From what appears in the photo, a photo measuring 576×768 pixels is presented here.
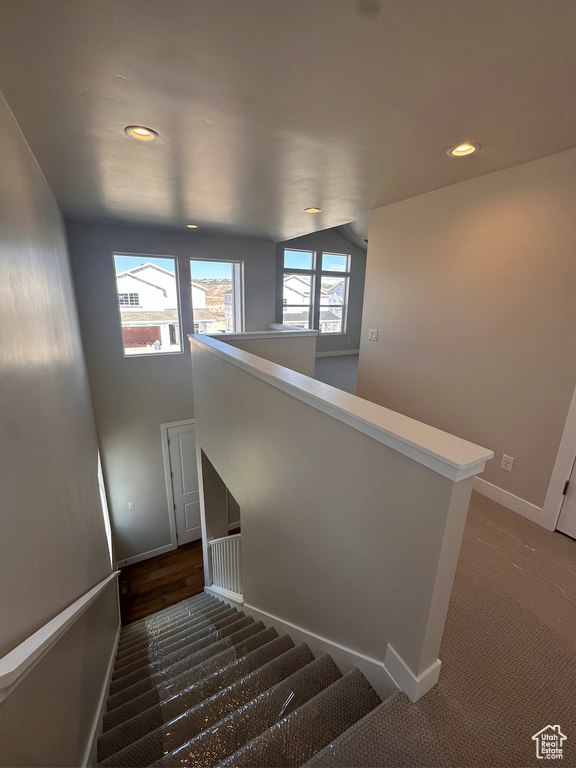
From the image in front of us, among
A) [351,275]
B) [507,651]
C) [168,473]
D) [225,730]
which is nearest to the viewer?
[225,730]

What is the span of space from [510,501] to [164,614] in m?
3.94

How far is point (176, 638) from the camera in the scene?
283cm

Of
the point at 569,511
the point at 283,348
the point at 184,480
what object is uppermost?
the point at 283,348

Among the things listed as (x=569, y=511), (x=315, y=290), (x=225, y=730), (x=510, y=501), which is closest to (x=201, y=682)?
(x=225, y=730)

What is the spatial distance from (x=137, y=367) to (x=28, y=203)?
3053mm

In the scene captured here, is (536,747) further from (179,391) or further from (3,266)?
(179,391)

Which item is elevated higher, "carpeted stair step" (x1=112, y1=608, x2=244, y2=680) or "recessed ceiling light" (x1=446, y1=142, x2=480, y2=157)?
"recessed ceiling light" (x1=446, y1=142, x2=480, y2=157)

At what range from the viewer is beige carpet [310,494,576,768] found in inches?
40.1

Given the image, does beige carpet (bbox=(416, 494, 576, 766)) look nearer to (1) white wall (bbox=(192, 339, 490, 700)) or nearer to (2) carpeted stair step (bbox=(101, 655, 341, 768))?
(1) white wall (bbox=(192, 339, 490, 700))

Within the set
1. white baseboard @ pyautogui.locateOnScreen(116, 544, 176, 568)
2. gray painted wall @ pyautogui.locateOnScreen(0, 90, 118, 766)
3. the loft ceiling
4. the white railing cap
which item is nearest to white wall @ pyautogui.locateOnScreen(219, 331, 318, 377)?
the loft ceiling

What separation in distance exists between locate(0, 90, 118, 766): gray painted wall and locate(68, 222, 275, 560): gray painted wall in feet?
6.91

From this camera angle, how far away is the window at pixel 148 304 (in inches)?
178

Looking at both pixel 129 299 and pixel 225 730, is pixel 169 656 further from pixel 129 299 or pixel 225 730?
pixel 129 299

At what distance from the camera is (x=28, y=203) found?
183 centimetres
